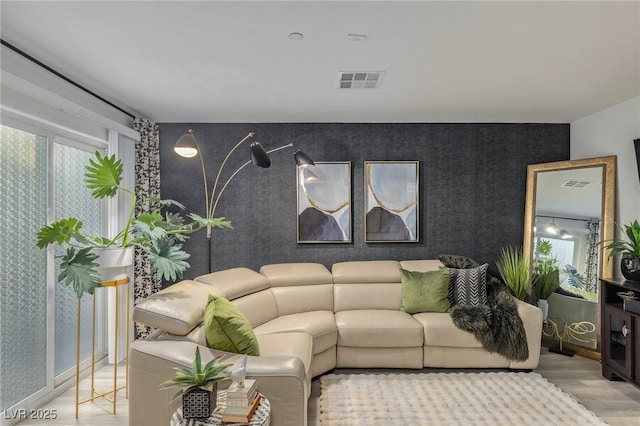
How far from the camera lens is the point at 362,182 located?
13.5ft

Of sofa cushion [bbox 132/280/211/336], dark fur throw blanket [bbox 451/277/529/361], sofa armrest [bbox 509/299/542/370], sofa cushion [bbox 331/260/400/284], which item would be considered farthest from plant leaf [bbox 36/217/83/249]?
sofa armrest [bbox 509/299/542/370]

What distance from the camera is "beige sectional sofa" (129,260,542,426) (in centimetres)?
201

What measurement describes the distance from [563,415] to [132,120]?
4572mm

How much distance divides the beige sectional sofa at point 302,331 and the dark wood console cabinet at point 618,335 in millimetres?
577

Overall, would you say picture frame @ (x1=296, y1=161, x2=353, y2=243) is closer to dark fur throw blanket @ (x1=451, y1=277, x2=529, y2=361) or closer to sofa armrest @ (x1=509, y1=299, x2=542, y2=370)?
dark fur throw blanket @ (x1=451, y1=277, x2=529, y2=361)

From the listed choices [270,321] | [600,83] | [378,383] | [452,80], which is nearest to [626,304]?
[600,83]

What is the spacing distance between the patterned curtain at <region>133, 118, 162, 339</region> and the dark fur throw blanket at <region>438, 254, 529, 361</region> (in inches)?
121

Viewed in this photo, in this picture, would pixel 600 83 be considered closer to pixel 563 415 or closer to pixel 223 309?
pixel 563 415

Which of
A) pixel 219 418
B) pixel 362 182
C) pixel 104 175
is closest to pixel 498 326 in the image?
pixel 362 182

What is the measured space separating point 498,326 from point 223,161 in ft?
10.9

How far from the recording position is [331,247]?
413 cm

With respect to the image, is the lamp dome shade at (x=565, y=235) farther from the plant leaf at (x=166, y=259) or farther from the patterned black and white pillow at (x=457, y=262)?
the plant leaf at (x=166, y=259)

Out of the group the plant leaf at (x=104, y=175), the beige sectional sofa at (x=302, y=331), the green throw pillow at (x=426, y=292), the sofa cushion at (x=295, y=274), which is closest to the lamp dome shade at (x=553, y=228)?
the beige sectional sofa at (x=302, y=331)

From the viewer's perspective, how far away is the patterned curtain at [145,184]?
359 cm
